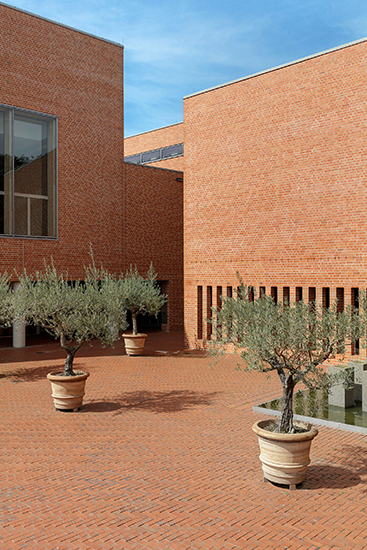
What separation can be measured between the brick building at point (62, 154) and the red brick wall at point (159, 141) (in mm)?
7318

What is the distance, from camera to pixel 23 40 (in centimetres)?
2008

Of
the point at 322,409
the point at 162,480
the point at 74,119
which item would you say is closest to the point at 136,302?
the point at 74,119

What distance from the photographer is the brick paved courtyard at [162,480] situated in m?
5.33

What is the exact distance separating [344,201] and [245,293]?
942 cm

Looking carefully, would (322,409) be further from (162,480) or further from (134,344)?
(134,344)

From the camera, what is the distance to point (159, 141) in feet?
117

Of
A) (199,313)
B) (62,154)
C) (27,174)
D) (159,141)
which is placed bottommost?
(199,313)

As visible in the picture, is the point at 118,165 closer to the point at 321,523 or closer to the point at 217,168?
the point at 217,168

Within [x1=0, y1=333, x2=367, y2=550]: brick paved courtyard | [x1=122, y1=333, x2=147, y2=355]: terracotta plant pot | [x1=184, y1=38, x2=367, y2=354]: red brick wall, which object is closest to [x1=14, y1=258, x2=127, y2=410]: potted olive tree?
[x1=0, y1=333, x2=367, y2=550]: brick paved courtyard

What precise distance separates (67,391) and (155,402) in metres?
2.11

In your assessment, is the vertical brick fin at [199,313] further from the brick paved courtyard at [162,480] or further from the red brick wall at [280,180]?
the brick paved courtyard at [162,480]

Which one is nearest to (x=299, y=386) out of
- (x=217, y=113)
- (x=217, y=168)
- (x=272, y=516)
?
(x=272, y=516)

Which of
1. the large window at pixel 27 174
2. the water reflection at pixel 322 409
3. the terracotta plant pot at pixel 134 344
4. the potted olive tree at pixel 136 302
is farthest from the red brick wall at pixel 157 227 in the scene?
the water reflection at pixel 322 409

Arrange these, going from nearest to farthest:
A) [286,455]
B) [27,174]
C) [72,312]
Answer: [286,455] < [72,312] < [27,174]
